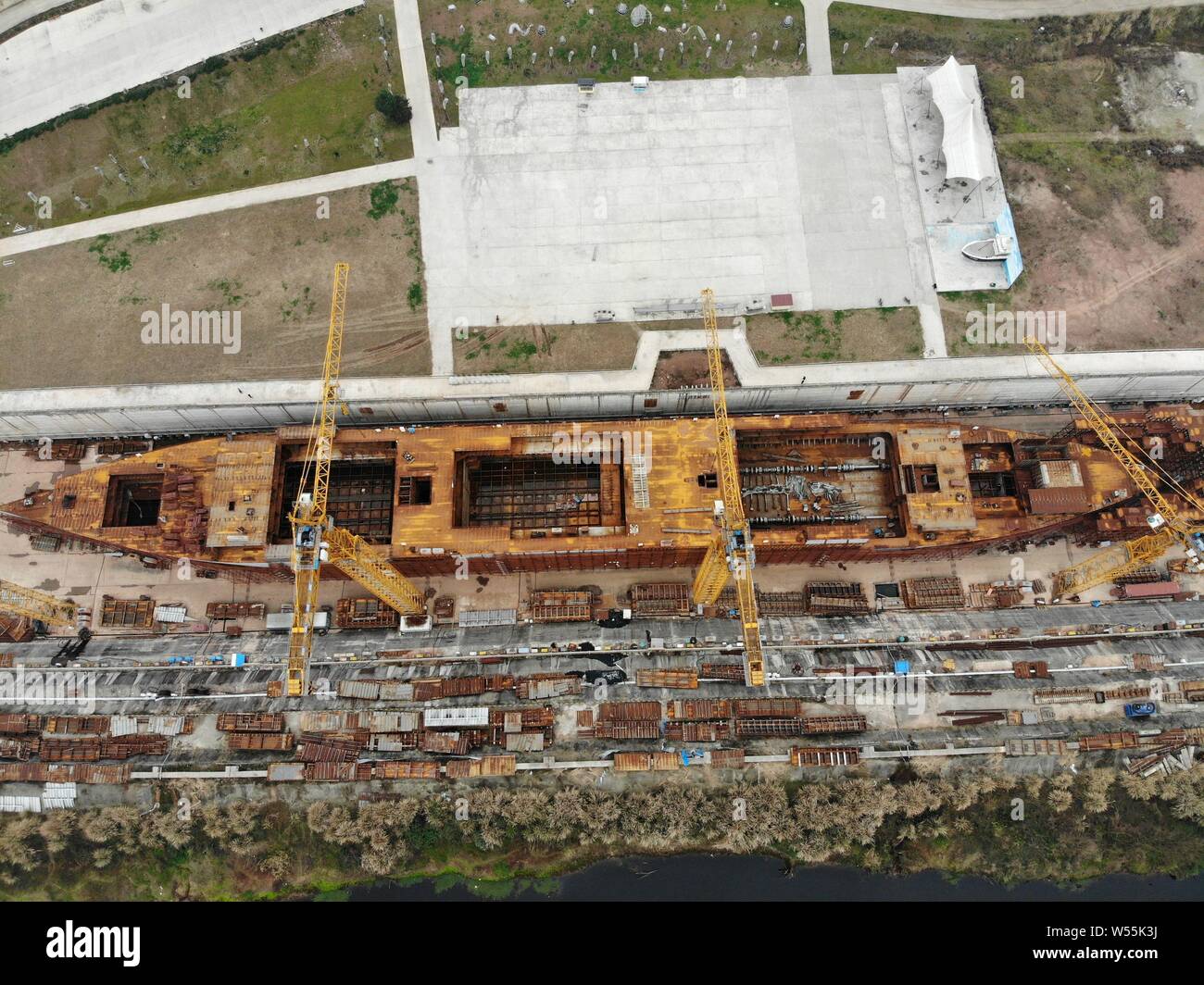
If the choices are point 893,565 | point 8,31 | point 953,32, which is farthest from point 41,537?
point 953,32

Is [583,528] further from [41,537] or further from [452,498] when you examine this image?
[41,537]

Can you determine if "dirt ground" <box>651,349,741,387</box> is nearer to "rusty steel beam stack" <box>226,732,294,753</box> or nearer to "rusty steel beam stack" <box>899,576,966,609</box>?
"rusty steel beam stack" <box>899,576,966,609</box>

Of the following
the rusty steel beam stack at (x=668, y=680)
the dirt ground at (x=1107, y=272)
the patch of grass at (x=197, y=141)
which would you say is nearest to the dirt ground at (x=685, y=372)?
the dirt ground at (x=1107, y=272)

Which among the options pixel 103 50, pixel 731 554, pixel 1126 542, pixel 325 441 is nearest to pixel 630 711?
pixel 731 554

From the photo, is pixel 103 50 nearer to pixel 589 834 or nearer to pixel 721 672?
pixel 721 672

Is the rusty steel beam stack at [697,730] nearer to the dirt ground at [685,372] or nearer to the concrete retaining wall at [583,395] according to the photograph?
the concrete retaining wall at [583,395]

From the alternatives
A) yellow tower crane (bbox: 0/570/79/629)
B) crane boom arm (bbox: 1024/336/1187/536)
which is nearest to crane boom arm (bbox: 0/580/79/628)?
yellow tower crane (bbox: 0/570/79/629)
